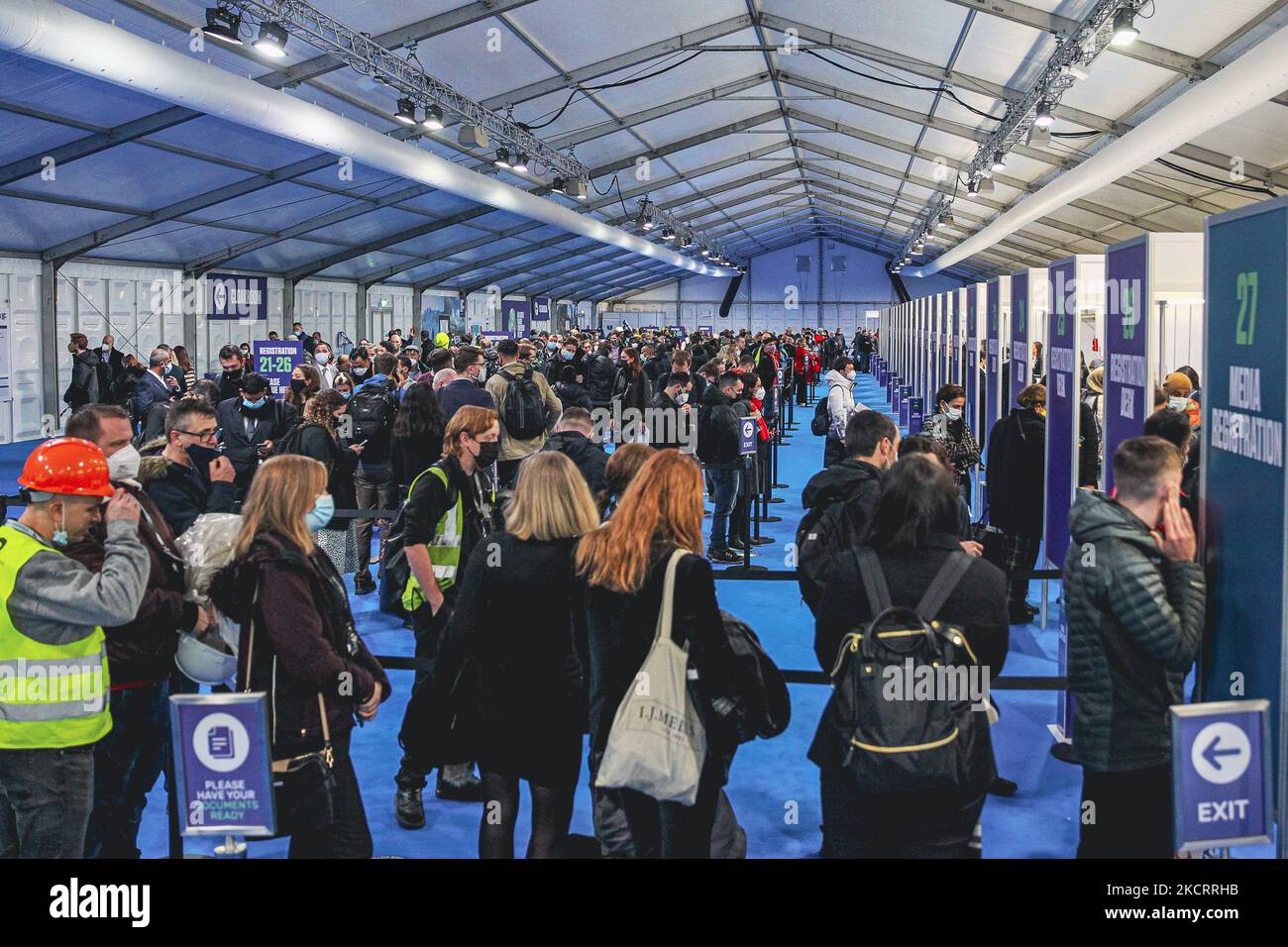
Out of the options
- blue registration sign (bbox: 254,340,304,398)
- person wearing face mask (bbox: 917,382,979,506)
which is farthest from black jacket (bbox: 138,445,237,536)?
blue registration sign (bbox: 254,340,304,398)

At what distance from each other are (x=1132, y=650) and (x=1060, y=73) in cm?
1113

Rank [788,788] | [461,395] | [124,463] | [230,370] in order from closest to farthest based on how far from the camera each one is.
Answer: [124,463], [788,788], [461,395], [230,370]

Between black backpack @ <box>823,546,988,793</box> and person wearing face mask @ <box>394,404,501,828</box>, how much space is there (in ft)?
6.68

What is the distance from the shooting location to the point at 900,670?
8.97 ft

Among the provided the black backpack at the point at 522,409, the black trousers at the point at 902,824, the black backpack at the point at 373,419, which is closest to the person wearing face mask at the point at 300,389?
the black backpack at the point at 373,419

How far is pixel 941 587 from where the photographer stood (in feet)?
9.27

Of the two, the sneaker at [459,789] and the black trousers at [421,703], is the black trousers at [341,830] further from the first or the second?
the sneaker at [459,789]

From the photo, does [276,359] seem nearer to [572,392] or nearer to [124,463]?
[572,392]

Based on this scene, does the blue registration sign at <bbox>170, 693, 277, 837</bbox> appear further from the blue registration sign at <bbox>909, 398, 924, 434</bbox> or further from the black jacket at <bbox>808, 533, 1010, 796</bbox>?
the blue registration sign at <bbox>909, 398, 924, 434</bbox>

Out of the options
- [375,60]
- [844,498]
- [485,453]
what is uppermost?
[375,60]

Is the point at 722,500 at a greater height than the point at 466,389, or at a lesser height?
lesser

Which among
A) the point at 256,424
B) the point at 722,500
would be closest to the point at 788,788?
the point at 256,424
